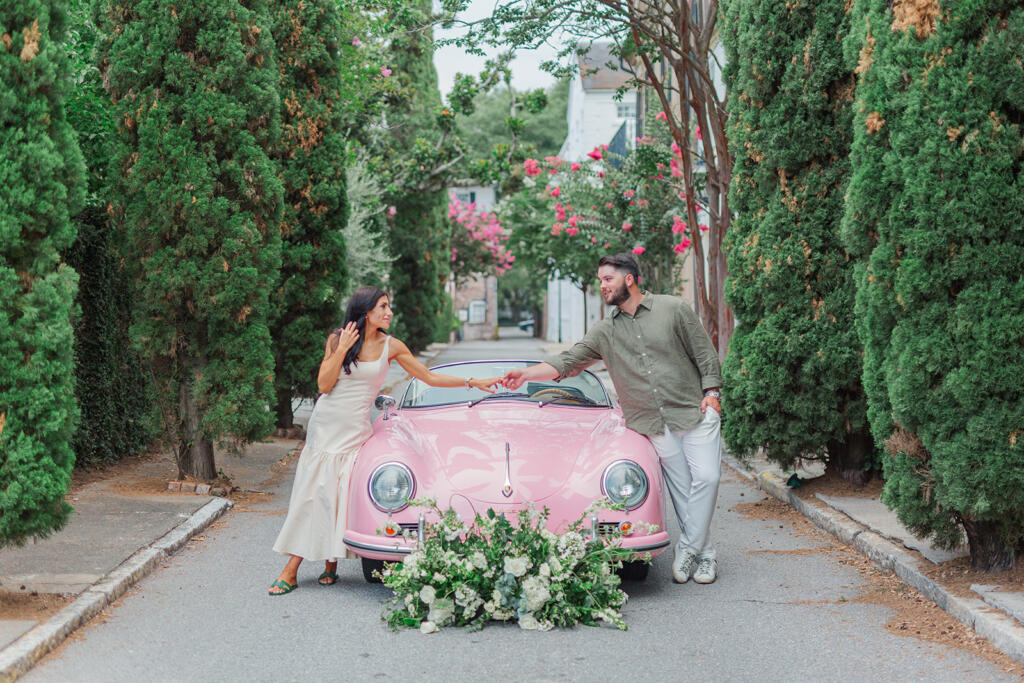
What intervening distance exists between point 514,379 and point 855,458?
156 inches

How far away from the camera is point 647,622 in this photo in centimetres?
628

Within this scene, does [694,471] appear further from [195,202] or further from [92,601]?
[195,202]

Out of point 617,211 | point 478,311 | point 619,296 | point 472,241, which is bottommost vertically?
point 478,311

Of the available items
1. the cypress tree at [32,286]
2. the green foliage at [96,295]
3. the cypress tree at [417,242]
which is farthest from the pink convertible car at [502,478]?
the cypress tree at [417,242]

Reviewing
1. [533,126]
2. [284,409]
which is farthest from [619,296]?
[533,126]

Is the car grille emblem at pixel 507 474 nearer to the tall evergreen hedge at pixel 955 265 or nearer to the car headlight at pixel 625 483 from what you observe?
the car headlight at pixel 625 483

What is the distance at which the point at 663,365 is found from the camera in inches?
281

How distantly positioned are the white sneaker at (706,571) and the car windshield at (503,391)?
152 cm

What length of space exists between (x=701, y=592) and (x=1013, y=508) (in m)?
1.92

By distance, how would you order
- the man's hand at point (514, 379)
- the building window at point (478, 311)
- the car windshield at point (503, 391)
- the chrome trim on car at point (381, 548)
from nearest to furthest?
the chrome trim on car at point (381, 548), the man's hand at point (514, 379), the car windshield at point (503, 391), the building window at point (478, 311)

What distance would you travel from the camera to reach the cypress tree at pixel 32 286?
569 centimetres

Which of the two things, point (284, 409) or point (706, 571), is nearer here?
point (706, 571)

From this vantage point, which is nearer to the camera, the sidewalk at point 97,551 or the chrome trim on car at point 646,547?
the sidewalk at point 97,551

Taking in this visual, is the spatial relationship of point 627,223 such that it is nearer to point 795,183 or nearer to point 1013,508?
point 795,183
